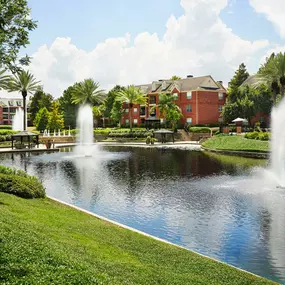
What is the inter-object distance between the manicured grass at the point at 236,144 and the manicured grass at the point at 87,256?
3395 centimetres

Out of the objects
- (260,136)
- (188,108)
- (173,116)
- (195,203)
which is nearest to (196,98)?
(188,108)

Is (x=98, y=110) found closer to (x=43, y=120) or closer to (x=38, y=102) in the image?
(x=43, y=120)

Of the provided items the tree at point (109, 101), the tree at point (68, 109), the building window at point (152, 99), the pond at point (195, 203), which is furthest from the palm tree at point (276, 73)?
the tree at point (68, 109)

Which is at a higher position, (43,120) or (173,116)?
(173,116)

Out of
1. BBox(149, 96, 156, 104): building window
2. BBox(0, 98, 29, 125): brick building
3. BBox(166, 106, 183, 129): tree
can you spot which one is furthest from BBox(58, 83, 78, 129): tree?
BBox(0, 98, 29, 125): brick building

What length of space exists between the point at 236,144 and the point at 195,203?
31170mm

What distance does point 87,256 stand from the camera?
24.9 ft

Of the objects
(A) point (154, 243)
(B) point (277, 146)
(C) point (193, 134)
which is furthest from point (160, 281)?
(C) point (193, 134)

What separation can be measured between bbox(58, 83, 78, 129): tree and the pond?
65506 mm

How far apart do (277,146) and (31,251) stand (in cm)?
2390

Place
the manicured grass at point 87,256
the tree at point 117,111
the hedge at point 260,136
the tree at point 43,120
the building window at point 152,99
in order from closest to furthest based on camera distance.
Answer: the manicured grass at point 87,256, the hedge at point 260,136, the building window at point 152,99, the tree at point 43,120, the tree at point 117,111

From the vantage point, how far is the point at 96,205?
17.0m

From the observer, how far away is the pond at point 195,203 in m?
11.6

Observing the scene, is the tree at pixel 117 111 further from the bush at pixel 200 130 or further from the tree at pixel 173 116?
the bush at pixel 200 130
